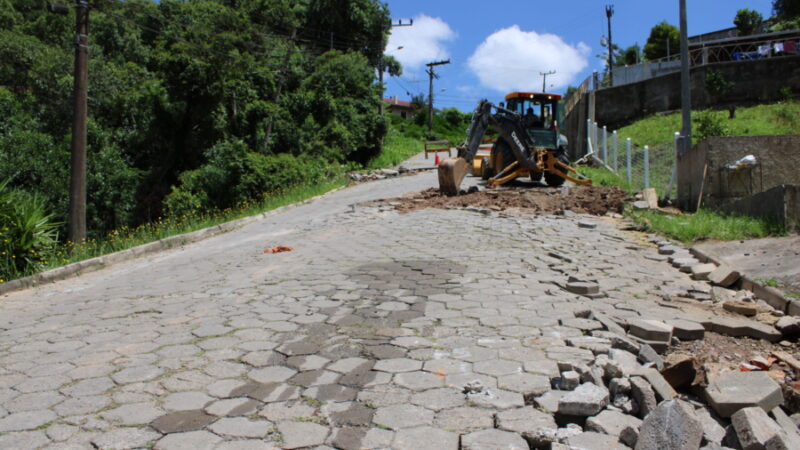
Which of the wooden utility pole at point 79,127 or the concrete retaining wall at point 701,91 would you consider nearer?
the wooden utility pole at point 79,127

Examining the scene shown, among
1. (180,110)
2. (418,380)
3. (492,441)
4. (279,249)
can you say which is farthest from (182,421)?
(180,110)

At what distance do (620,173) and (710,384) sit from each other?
A: 626 inches

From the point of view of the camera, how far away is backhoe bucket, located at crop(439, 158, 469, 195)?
1462cm

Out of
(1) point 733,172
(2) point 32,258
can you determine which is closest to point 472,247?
(1) point 733,172

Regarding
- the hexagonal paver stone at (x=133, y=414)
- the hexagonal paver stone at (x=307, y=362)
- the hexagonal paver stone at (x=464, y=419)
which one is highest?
the hexagonal paver stone at (x=307, y=362)

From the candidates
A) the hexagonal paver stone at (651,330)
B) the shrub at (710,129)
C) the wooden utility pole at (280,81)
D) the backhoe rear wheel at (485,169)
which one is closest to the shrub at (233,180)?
the wooden utility pole at (280,81)

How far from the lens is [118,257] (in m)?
9.91

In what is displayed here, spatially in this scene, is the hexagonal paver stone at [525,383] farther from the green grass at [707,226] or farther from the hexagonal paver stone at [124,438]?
the green grass at [707,226]

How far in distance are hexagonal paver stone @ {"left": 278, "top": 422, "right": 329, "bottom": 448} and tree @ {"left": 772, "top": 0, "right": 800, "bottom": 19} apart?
5628 centimetres

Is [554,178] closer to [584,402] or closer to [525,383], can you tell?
[525,383]

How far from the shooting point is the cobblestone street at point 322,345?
3.19m

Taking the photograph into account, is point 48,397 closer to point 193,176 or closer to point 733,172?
point 733,172

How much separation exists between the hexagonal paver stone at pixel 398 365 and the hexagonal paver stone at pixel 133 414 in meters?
1.40

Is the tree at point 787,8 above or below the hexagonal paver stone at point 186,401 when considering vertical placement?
above
